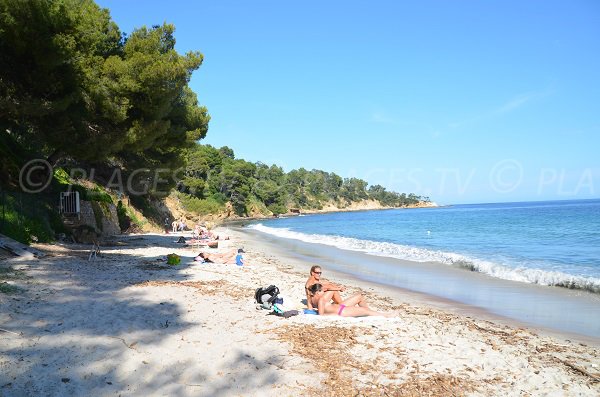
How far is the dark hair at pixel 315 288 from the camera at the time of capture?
7.29 metres

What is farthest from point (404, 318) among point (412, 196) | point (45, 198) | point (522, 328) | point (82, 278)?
point (412, 196)

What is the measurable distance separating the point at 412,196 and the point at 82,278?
180438 millimetres

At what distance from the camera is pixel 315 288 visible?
733cm

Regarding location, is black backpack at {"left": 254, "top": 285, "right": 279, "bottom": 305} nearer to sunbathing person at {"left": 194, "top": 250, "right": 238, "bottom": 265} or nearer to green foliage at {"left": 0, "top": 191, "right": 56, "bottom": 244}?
sunbathing person at {"left": 194, "top": 250, "right": 238, "bottom": 265}

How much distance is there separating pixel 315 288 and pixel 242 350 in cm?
264

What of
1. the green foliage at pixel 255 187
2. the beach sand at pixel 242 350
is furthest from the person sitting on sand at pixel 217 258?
the green foliage at pixel 255 187

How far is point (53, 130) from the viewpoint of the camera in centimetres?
1258

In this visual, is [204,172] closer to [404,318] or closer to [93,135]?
[93,135]

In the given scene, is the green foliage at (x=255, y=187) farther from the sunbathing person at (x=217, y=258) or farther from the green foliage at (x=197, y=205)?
the sunbathing person at (x=217, y=258)

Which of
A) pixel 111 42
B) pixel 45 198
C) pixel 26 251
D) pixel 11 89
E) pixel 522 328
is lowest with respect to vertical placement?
pixel 522 328

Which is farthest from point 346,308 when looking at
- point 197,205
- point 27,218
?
point 197,205

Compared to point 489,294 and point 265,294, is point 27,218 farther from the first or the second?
point 489,294

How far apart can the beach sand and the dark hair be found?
21.9 inches

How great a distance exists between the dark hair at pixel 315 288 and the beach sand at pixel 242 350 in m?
0.56
